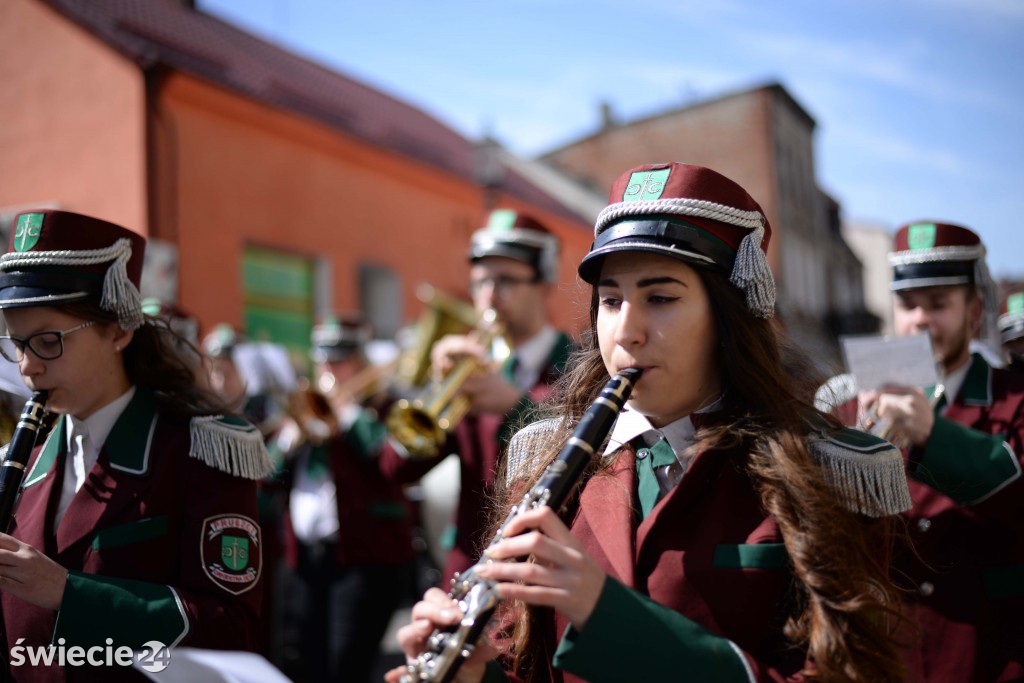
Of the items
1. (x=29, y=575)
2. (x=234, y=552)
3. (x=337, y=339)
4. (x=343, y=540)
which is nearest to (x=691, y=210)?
(x=234, y=552)

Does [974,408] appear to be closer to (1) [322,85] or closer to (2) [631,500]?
(2) [631,500]

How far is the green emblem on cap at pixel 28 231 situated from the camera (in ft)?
9.36

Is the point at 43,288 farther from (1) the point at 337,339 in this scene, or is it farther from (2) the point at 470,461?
(1) the point at 337,339

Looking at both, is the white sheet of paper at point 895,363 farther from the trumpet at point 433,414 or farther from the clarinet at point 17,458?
the clarinet at point 17,458

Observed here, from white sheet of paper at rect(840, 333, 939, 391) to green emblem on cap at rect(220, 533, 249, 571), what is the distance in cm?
215

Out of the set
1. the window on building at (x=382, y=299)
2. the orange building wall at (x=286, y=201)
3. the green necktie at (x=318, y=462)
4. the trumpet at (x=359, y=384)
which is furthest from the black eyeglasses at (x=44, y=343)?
the window on building at (x=382, y=299)

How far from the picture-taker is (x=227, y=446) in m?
2.88

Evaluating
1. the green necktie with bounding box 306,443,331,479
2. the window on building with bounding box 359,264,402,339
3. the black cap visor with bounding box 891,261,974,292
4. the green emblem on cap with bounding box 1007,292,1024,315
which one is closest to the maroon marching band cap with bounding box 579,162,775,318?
the black cap visor with bounding box 891,261,974,292

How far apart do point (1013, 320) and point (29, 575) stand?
556 cm

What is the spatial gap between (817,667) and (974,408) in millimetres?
2136

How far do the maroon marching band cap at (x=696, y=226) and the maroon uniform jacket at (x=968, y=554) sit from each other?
124 cm

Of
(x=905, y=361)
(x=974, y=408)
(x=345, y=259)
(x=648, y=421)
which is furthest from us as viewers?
(x=345, y=259)

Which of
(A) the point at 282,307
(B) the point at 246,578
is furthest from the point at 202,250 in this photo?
(B) the point at 246,578

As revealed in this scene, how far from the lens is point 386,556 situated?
6180 mm
